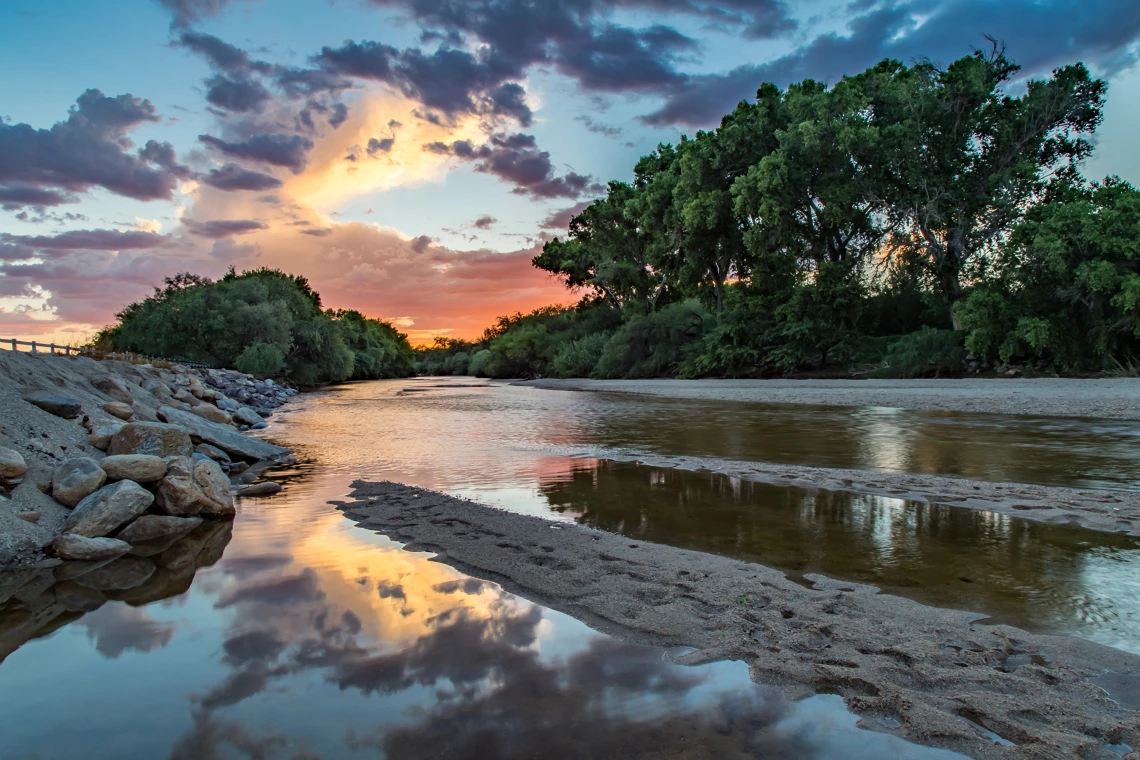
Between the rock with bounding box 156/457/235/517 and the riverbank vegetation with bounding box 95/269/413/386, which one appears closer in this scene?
the rock with bounding box 156/457/235/517

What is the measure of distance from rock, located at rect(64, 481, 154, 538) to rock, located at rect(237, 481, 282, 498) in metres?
1.69

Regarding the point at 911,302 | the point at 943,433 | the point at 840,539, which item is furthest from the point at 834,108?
the point at 840,539

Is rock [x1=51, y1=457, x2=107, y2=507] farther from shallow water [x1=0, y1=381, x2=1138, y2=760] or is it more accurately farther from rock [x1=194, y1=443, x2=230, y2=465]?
rock [x1=194, y1=443, x2=230, y2=465]

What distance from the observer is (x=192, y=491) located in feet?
20.6

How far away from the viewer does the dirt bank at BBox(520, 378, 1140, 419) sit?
48.4 feet

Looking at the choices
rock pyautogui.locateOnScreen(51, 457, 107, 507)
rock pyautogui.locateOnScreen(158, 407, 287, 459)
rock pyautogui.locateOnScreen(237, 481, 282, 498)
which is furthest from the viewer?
rock pyautogui.locateOnScreen(158, 407, 287, 459)

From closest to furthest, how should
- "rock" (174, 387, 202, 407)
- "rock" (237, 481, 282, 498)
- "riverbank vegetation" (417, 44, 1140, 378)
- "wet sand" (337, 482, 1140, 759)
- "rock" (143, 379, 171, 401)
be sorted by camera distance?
"wet sand" (337, 482, 1140, 759) < "rock" (237, 481, 282, 498) < "rock" (143, 379, 171, 401) < "rock" (174, 387, 202, 407) < "riverbank vegetation" (417, 44, 1140, 378)

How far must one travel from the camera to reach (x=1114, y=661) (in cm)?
300

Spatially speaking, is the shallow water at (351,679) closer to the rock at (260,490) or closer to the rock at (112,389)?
the rock at (260,490)

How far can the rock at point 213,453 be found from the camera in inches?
376

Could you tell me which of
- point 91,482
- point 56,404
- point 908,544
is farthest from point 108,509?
point 908,544

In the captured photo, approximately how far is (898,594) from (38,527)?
6.61 m

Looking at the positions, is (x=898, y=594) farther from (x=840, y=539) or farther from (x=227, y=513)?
(x=227, y=513)

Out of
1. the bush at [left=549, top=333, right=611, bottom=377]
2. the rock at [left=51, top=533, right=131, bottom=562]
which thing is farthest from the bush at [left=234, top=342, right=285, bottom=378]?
the rock at [left=51, top=533, right=131, bottom=562]
